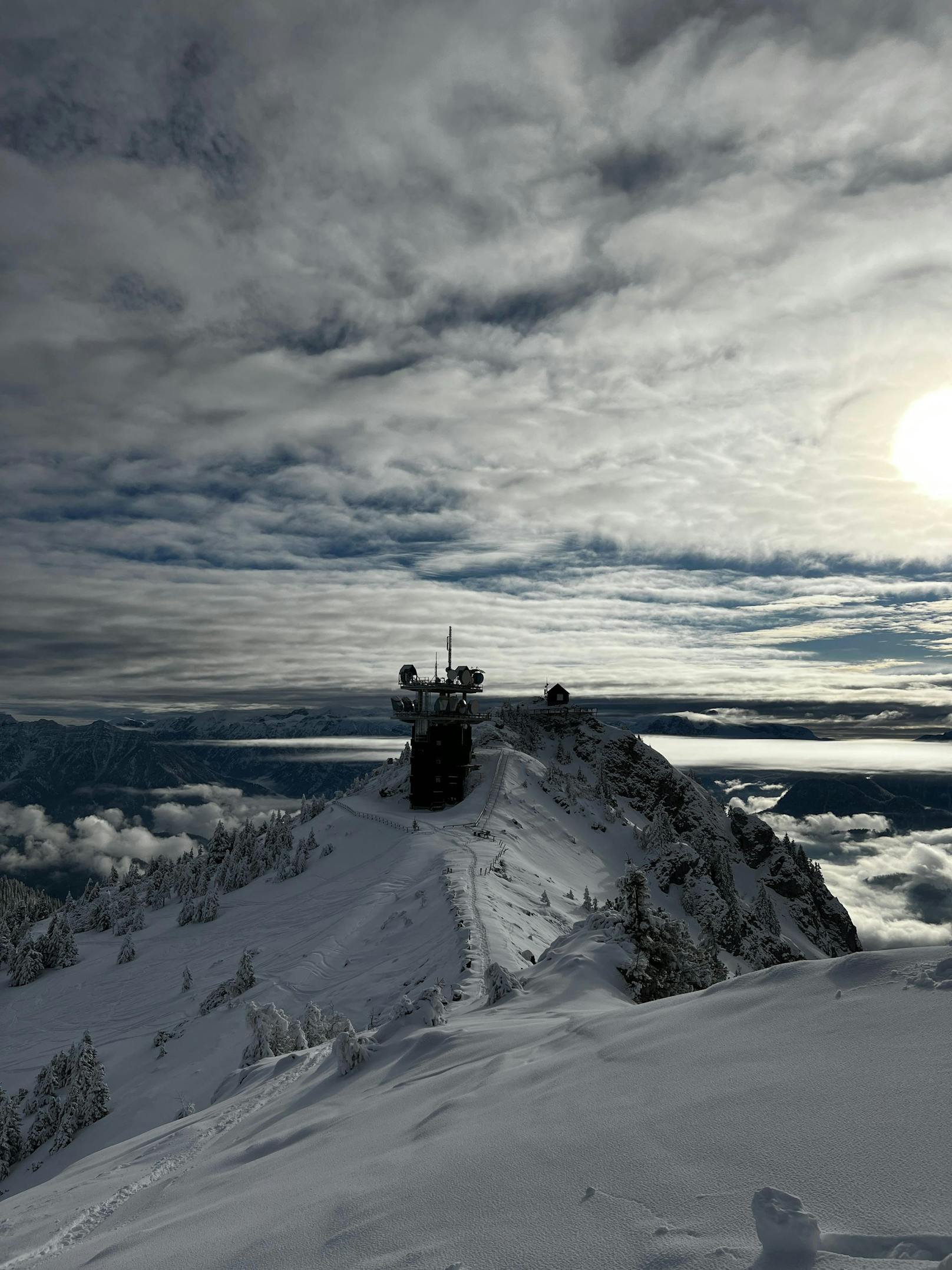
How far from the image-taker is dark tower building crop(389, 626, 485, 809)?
198 feet

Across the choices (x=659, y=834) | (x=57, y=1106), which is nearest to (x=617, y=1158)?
(x=57, y=1106)

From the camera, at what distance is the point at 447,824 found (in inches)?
1992

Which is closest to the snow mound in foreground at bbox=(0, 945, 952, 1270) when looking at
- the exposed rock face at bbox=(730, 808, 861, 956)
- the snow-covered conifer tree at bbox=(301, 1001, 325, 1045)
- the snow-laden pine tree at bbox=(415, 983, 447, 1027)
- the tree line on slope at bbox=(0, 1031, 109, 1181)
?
the snow-laden pine tree at bbox=(415, 983, 447, 1027)

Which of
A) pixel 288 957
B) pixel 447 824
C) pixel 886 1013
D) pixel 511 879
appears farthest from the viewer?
pixel 447 824

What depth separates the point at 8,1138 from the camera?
1009 inches

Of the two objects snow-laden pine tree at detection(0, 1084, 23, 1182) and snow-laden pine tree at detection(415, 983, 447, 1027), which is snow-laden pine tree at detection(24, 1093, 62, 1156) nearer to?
snow-laden pine tree at detection(0, 1084, 23, 1182)

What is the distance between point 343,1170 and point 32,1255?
553 cm

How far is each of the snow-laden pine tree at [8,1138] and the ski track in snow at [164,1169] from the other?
19322 millimetres

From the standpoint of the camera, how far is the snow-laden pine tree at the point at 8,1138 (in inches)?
985

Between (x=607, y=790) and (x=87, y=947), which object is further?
(x=607, y=790)

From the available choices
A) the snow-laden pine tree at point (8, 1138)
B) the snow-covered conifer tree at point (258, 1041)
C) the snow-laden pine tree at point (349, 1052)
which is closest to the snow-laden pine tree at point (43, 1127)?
the snow-laden pine tree at point (8, 1138)

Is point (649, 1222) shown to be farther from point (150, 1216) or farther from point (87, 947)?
point (87, 947)

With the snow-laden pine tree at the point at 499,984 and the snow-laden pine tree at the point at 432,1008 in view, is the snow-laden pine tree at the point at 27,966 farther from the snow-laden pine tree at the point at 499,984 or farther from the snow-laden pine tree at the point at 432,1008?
the snow-laden pine tree at the point at 432,1008

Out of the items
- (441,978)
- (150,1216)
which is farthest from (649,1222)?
(441,978)
